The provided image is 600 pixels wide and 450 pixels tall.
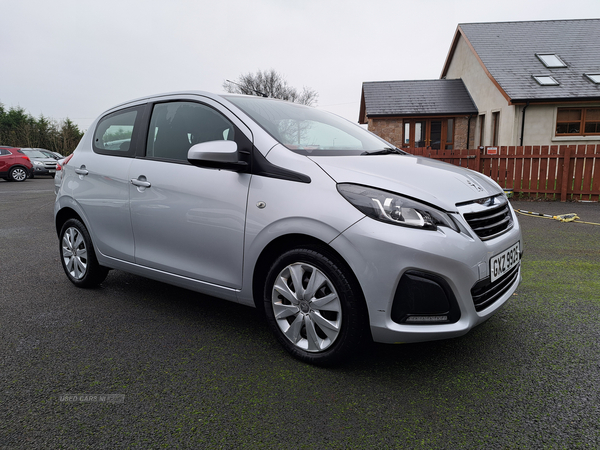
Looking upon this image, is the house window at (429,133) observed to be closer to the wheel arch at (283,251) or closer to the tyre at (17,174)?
the tyre at (17,174)

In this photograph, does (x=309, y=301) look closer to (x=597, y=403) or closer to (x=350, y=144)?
(x=350, y=144)

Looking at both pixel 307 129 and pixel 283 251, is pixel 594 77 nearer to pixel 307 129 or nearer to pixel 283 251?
pixel 307 129

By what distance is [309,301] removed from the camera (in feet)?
8.34

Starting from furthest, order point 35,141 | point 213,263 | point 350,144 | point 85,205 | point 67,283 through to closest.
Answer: point 35,141, point 67,283, point 85,205, point 350,144, point 213,263

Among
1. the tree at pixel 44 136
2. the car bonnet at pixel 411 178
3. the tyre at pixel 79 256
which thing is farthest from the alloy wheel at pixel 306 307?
the tree at pixel 44 136

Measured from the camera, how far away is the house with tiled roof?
18.2 meters

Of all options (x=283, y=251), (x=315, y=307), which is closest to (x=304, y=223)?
(x=283, y=251)

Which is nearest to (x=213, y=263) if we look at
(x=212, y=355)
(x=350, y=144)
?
(x=212, y=355)

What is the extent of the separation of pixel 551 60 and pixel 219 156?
21934 millimetres

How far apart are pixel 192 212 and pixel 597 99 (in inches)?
772

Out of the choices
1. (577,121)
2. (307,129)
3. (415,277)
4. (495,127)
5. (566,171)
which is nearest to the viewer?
(415,277)

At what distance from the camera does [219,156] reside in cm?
277

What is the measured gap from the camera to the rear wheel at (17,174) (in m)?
21.4

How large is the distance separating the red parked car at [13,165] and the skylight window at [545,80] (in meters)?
23.6
